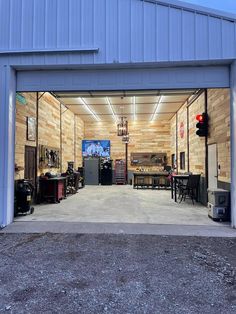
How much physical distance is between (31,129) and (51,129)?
197cm

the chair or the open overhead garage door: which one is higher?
the open overhead garage door

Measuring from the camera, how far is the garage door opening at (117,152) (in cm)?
628

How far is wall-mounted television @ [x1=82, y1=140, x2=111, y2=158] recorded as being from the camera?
1534cm

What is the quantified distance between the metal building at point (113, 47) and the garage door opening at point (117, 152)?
118 cm

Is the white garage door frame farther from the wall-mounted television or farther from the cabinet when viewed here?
the wall-mounted television

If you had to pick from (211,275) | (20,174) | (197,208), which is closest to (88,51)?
(20,174)

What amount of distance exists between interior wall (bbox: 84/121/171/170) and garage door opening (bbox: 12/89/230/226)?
59 millimetres

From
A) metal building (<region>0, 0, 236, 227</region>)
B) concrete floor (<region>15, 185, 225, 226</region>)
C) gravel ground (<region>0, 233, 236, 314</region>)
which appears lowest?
gravel ground (<region>0, 233, 236, 314</region>)

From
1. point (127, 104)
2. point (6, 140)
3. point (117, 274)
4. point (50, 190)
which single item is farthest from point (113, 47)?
point (127, 104)

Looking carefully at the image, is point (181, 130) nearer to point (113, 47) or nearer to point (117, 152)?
point (117, 152)

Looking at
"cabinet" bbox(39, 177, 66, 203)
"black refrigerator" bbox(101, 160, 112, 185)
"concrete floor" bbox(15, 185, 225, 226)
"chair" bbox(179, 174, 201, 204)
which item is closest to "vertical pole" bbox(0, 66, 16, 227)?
"concrete floor" bbox(15, 185, 225, 226)

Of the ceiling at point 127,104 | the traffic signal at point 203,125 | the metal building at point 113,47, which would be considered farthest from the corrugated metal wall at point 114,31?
the ceiling at point 127,104

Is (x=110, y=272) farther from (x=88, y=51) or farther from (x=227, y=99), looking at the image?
(x=227, y=99)

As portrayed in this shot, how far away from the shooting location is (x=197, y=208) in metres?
7.08
